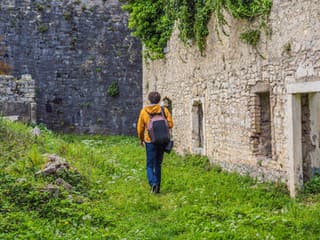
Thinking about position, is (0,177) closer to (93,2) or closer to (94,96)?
(94,96)

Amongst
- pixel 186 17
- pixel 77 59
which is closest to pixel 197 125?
pixel 186 17

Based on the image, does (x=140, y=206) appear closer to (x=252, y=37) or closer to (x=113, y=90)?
(x=252, y=37)

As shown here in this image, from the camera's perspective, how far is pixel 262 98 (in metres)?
8.61

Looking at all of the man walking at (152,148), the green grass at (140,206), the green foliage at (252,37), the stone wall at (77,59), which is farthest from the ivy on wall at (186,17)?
the stone wall at (77,59)

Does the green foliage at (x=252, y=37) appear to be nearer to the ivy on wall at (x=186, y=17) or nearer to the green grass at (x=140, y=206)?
the ivy on wall at (x=186, y=17)

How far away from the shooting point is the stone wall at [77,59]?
18203 mm

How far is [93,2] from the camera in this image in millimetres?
19219

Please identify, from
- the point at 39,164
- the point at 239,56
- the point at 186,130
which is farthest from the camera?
the point at 186,130

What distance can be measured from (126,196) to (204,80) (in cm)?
457

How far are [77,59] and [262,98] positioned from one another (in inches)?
461

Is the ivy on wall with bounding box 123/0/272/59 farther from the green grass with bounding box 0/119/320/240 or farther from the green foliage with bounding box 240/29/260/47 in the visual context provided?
the green grass with bounding box 0/119/320/240

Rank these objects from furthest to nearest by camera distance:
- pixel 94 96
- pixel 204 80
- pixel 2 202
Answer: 1. pixel 94 96
2. pixel 204 80
3. pixel 2 202

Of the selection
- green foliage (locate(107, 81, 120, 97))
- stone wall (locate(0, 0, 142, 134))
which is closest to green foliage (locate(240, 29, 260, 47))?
green foliage (locate(107, 81, 120, 97))

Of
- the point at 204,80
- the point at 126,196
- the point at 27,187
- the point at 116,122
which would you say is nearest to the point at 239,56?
the point at 204,80
